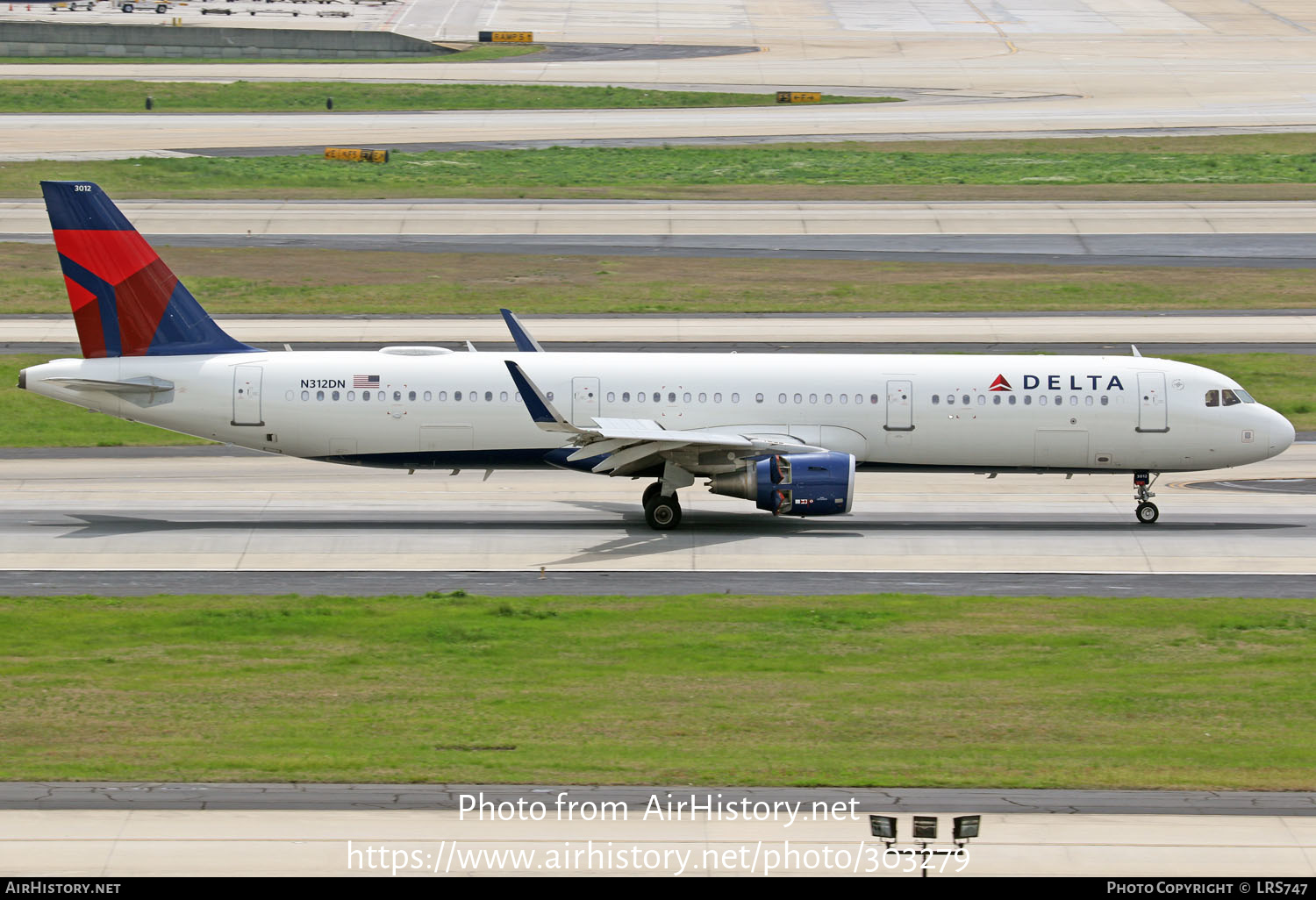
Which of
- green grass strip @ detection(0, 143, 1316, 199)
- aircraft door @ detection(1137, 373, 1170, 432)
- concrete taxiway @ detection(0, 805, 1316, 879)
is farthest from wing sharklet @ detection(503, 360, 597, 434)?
green grass strip @ detection(0, 143, 1316, 199)

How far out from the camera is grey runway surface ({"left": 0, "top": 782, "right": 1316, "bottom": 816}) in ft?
71.5

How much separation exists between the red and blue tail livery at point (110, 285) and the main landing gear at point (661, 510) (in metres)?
12.0

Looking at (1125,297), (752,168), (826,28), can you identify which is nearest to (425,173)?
(752,168)

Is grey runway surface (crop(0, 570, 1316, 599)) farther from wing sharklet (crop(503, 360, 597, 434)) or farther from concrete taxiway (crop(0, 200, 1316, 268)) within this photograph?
concrete taxiway (crop(0, 200, 1316, 268))

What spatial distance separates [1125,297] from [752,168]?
30324 millimetres

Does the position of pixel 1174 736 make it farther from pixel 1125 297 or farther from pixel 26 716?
pixel 1125 297

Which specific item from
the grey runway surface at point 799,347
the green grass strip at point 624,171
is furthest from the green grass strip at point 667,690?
the green grass strip at point 624,171

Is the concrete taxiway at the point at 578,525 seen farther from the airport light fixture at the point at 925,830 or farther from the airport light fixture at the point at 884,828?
the airport light fixture at the point at 925,830

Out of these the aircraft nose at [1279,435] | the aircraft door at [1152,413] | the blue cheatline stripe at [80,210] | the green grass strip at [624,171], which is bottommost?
the aircraft nose at [1279,435]

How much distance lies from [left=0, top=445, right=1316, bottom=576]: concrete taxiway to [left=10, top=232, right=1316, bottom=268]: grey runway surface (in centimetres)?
2752

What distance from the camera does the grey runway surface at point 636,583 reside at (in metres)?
34.8

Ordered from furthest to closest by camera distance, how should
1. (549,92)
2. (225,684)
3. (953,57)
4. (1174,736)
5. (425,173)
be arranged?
1. (953,57)
2. (549,92)
3. (425,173)
4. (225,684)
5. (1174,736)

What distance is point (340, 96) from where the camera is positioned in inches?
4520

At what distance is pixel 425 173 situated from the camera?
3578 inches
